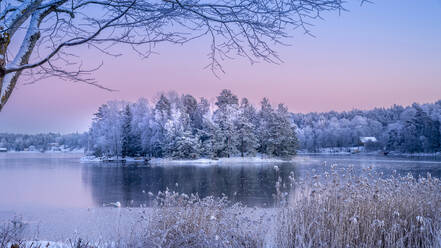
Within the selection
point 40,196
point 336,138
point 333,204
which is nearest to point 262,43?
point 333,204

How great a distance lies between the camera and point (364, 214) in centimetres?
459

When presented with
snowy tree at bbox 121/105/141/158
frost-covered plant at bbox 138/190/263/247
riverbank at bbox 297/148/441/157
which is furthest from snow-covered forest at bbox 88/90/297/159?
frost-covered plant at bbox 138/190/263/247

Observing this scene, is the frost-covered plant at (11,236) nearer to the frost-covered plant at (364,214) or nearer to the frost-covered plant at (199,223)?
the frost-covered plant at (199,223)

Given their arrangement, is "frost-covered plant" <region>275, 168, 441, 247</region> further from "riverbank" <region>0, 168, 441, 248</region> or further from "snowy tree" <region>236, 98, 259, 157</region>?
"snowy tree" <region>236, 98, 259, 157</region>

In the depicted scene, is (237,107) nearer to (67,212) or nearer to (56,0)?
(67,212)

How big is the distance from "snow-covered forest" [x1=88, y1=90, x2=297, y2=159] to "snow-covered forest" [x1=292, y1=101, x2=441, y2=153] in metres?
24.2

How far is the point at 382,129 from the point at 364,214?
9281 cm

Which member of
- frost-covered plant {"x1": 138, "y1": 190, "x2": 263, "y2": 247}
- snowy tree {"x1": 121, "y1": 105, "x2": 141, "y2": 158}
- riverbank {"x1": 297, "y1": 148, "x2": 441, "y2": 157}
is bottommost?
riverbank {"x1": 297, "y1": 148, "x2": 441, "y2": 157}

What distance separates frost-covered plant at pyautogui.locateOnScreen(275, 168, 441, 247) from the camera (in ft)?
13.1

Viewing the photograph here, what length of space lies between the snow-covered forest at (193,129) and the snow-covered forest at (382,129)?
953 inches

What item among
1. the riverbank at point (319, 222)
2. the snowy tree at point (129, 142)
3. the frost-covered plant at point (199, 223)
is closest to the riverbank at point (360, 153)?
the snowy tree at point (129, 142)

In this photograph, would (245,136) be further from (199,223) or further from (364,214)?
(364,214)

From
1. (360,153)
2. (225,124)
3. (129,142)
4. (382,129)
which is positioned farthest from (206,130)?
(382,129)

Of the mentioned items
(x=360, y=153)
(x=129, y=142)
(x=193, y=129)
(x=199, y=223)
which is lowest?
(x=360, y=153)
